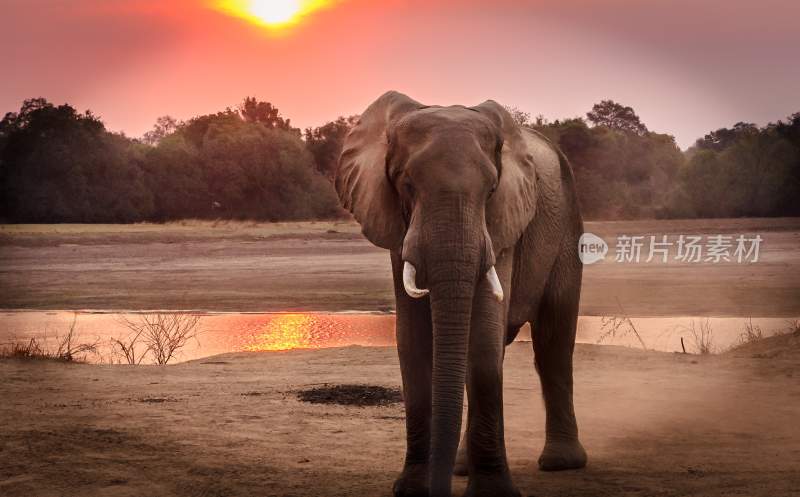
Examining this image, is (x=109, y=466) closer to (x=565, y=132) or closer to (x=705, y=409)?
(x=705, y=409)

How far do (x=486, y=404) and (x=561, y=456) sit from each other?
1755mm

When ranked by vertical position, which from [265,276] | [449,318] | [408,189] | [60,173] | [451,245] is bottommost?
[265,276]

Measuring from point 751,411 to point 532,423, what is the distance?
208 centimetres

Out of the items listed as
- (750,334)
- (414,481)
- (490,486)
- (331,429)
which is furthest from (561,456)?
(750,334)

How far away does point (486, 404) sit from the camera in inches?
262

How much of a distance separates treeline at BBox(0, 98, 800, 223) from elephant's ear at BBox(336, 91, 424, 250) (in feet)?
104

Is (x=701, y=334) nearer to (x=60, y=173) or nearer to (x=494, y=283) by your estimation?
(x=494, y=283)

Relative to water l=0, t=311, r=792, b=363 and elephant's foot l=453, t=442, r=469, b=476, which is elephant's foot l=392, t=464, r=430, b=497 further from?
water l=0, t=311, r=792, b=363

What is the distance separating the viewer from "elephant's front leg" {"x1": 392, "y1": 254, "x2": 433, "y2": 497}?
6719 millimetres

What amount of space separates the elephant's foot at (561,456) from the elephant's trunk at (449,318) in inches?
85.3

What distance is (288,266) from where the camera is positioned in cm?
2947

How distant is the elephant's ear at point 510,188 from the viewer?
22.0 feet

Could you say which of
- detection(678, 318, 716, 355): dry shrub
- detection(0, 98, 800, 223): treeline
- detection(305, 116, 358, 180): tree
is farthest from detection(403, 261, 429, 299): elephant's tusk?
detection(305, 116, 358, 180): tree

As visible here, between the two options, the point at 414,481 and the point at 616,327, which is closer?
the point at 414,481
